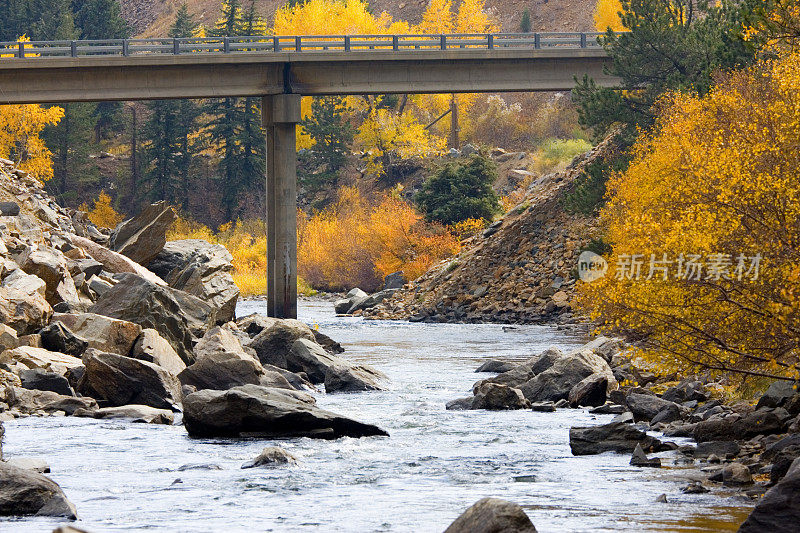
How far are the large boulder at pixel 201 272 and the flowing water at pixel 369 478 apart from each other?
16.0 meters

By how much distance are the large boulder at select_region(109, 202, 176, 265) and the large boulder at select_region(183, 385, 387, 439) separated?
Answer: 2394cm

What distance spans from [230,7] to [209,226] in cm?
1746

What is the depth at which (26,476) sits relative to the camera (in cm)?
1630

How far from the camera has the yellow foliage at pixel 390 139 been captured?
305ft

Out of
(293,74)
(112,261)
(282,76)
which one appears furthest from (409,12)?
(112,261)

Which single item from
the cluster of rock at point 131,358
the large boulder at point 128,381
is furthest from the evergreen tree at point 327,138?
the large boulder at point 128,381

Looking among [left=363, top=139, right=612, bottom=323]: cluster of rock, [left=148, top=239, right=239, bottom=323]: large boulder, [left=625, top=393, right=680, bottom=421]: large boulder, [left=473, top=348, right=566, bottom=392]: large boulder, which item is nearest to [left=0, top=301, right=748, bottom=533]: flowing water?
[left=625, top=393, right=680, bottom=421]: large boulder

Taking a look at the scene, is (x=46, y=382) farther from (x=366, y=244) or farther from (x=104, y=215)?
(x=104, y=215)

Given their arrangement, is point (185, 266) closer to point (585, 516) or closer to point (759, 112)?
point (759, 112)

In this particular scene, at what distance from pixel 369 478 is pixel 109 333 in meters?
11.9

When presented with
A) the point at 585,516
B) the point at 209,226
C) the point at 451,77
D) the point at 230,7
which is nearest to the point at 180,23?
the point at 230,7

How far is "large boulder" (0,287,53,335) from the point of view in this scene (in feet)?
93.0

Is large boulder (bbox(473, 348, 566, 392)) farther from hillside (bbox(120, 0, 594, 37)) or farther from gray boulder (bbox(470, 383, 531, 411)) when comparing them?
hillside (bbox(120, 0, 594, 37))

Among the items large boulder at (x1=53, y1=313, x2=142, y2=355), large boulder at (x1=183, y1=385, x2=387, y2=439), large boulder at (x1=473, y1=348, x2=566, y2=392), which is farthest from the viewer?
large boulder at (x1=473, y1=348, x2=566, y2=392)
